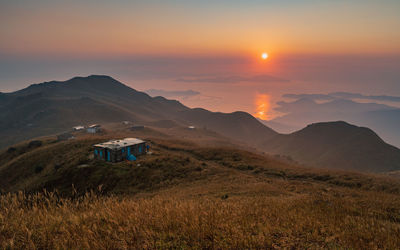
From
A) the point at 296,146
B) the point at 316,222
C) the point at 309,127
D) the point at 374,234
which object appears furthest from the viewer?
the point at 309,127

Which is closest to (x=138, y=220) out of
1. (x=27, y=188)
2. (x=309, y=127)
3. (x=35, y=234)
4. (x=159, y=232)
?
(x=159, y=232)

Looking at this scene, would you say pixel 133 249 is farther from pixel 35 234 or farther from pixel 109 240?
pixel 35 234

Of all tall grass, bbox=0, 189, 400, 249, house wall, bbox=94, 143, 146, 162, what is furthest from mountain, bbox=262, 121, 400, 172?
tall grass, bbox=0, 189, 400, 249

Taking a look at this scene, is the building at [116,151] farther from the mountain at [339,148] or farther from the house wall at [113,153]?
the mountain at [339,148]

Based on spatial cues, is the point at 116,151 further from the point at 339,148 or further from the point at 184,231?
the point at 339,148

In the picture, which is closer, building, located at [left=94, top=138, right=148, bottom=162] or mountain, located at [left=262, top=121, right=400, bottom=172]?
building, located at [left=94, top=138, right=148, bottom=162]

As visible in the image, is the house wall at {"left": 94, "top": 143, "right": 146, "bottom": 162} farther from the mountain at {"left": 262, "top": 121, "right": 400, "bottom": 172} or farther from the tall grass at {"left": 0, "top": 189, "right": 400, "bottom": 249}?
the mountain at {"left": 262, "top": 121, "right": 400, "bottom": 172}

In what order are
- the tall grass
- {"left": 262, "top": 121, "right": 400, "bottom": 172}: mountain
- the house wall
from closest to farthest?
1. the tall grass
2. the house wall
3. {"left": 262, "top": 121, "right": 400, "bottom": 172}: mountain

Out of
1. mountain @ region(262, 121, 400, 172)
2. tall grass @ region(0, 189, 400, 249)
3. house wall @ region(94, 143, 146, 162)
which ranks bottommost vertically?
mountain @ region(262, 121, 400, 172)

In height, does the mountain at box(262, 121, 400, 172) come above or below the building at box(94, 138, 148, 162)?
below
